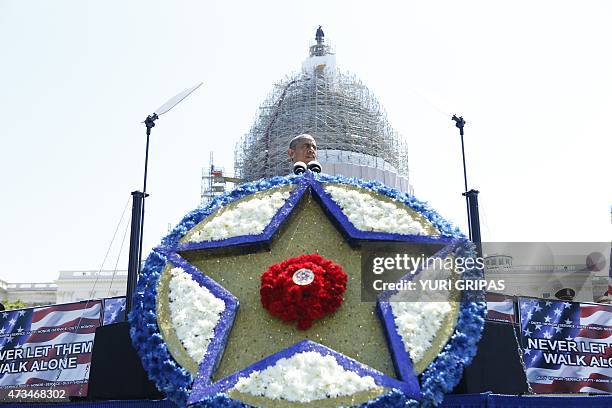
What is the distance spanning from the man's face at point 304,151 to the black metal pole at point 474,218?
2.02 meters

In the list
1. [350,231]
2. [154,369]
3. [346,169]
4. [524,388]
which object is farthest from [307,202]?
[346,169]

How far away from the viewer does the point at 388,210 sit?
21.4 feet

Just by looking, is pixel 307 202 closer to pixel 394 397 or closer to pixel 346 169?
pixel 394 397

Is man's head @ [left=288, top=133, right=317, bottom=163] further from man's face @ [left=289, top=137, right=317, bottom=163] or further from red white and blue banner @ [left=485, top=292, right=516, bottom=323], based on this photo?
red white and blue banner @ [left=485, top=292, right=516, bottom=323]

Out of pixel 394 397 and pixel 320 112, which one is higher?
pixel 320 112

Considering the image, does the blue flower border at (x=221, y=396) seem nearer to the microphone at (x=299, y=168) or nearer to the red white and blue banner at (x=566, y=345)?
the microphone at (x=299, y=168)

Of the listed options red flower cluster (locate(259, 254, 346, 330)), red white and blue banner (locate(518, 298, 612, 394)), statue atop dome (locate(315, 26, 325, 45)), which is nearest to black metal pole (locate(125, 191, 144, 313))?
red flower cluster (locate(259, 254, 346, 330))

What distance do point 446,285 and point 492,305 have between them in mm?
4504

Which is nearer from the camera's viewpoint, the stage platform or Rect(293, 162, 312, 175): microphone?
the stage platform

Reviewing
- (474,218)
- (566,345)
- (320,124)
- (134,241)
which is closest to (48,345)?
(134,241)

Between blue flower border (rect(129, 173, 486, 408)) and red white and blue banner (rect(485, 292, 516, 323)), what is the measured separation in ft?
13.7

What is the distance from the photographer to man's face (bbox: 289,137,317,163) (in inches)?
280

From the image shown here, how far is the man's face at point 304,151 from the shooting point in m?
7.10

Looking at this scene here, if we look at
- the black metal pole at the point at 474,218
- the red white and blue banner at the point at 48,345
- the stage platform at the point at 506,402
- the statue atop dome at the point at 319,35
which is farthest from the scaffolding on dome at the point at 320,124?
the stage platform at the point at 506,402
